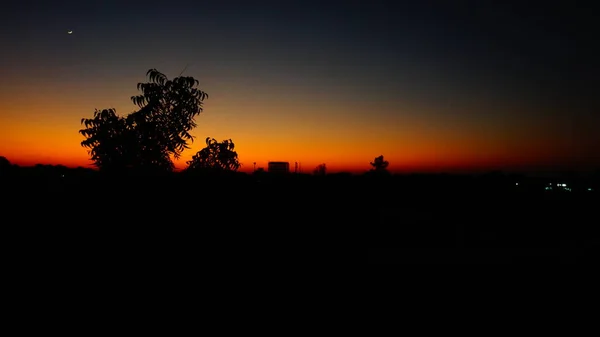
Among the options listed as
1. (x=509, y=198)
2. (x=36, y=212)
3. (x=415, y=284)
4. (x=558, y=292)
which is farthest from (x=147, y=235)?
(x=509, y=198)

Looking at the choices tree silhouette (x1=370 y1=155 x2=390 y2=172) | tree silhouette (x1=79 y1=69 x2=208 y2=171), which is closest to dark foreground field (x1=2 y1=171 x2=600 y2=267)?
tree silhouette (x1=79 y1=69 x2=208 y2=171)

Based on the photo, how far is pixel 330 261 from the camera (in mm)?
8125

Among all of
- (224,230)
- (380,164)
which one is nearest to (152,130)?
(224,230)

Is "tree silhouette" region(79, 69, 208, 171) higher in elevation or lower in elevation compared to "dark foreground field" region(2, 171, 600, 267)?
higher

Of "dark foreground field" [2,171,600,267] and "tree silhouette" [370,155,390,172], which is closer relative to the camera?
"dark foreground field" [2,171,600,267]

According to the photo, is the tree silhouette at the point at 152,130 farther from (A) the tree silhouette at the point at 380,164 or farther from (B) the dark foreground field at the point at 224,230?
(A) the tree silhouette at the point at 380,164

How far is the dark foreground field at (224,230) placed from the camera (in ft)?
21.2

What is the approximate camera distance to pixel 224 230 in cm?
819

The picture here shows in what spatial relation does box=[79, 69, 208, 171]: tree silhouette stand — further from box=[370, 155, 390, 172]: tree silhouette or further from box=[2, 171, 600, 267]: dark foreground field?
box=[370, 155, 390, 172]: tree silhouette

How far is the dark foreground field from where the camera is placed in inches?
254

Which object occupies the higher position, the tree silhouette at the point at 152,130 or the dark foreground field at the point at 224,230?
the tree silhouette at the point at 152,130

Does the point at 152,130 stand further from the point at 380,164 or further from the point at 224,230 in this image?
the point at 380,164

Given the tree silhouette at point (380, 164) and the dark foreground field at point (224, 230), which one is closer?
the dark foreground field at point (224, 230)

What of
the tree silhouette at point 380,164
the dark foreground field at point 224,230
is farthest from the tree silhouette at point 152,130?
the tree silhouette at point 380,164
